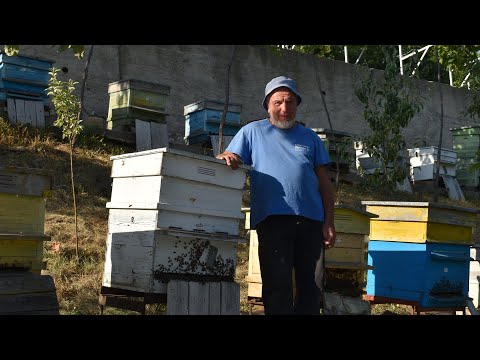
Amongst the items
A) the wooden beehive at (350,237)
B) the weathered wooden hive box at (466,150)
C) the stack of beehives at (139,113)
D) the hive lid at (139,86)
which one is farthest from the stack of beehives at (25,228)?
the weathered wooden hive box at (466,150)

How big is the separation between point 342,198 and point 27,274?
292 inches

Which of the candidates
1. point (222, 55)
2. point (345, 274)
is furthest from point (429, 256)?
point (222, 55)

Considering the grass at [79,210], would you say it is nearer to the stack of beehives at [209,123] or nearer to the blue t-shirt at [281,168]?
the stack of beehives at [209,123]

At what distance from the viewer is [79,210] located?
7.52 metres

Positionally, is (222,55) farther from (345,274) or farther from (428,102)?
(345,274)

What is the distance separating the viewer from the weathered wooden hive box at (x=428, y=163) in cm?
1320

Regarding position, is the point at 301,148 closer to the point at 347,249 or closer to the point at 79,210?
the point at 347,249

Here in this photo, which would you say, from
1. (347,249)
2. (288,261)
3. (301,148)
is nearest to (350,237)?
(347,249)

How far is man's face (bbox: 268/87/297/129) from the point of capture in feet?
12.0

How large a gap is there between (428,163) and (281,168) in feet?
33.9

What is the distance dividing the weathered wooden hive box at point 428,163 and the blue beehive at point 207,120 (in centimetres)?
458

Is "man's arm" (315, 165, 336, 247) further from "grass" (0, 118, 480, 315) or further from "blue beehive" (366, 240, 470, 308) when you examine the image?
"grass" (0, 118, 480, 315)
